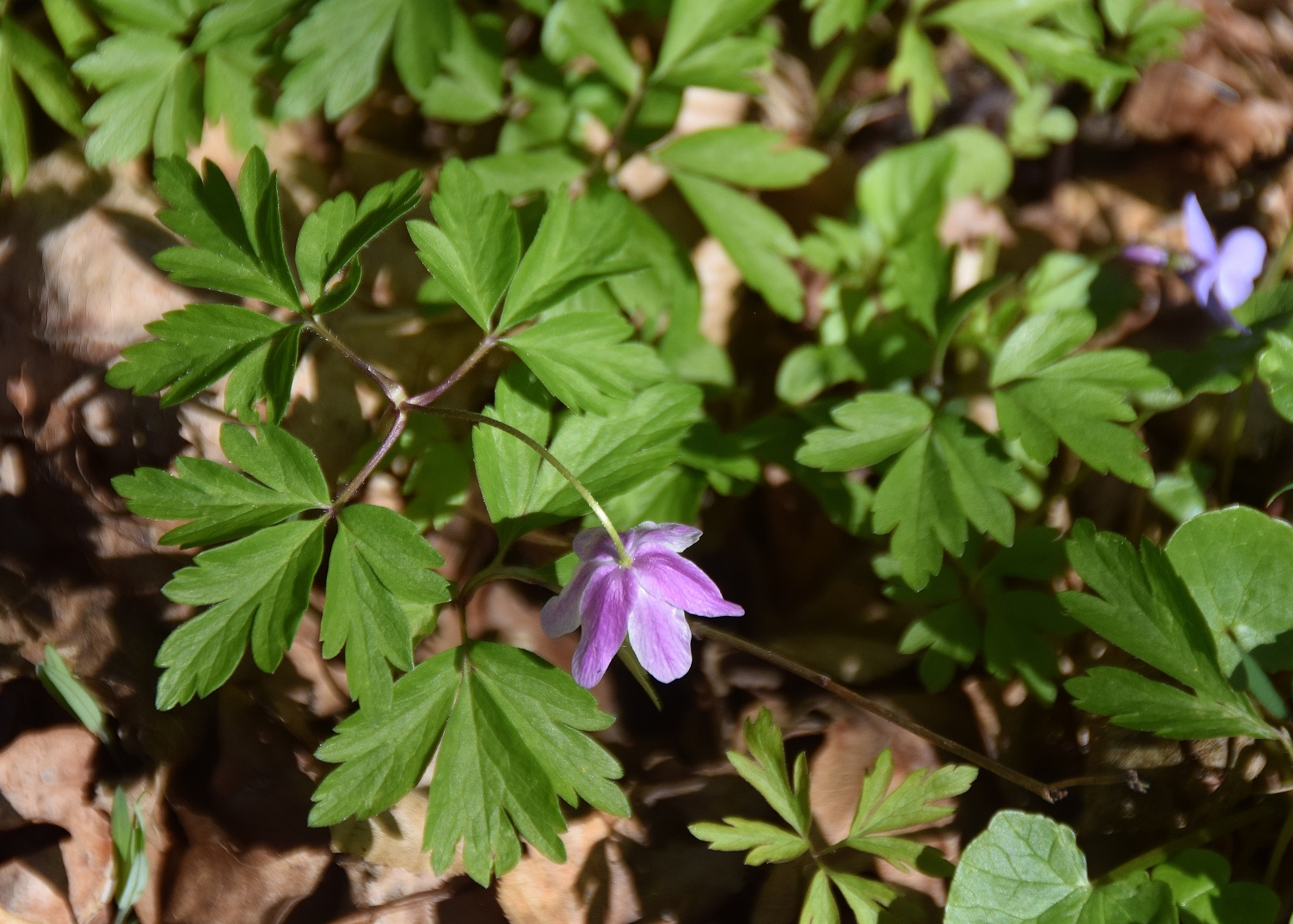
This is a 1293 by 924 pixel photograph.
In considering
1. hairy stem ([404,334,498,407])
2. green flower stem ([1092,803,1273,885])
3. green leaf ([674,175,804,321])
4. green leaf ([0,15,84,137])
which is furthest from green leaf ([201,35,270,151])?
green flower stem ([1092,803,1273,885])

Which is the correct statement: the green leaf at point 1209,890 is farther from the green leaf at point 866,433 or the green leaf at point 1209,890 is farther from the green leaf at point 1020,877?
the green leaf at point 866,433

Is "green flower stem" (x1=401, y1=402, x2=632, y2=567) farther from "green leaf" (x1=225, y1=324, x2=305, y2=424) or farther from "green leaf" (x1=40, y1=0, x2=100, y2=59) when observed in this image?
"green leaf" (x1=40, y1=0, x2=100, y2=59)

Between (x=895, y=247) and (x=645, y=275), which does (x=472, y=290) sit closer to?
(x=645, y=275)

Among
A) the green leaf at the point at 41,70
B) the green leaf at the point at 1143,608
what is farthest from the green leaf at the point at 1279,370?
the green leaf at the point at 41,70

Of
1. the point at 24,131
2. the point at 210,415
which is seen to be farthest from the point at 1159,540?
the point at 24,131

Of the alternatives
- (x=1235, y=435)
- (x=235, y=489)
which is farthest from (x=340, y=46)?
(x=1235, y=435)

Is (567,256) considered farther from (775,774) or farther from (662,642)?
(775,774)
